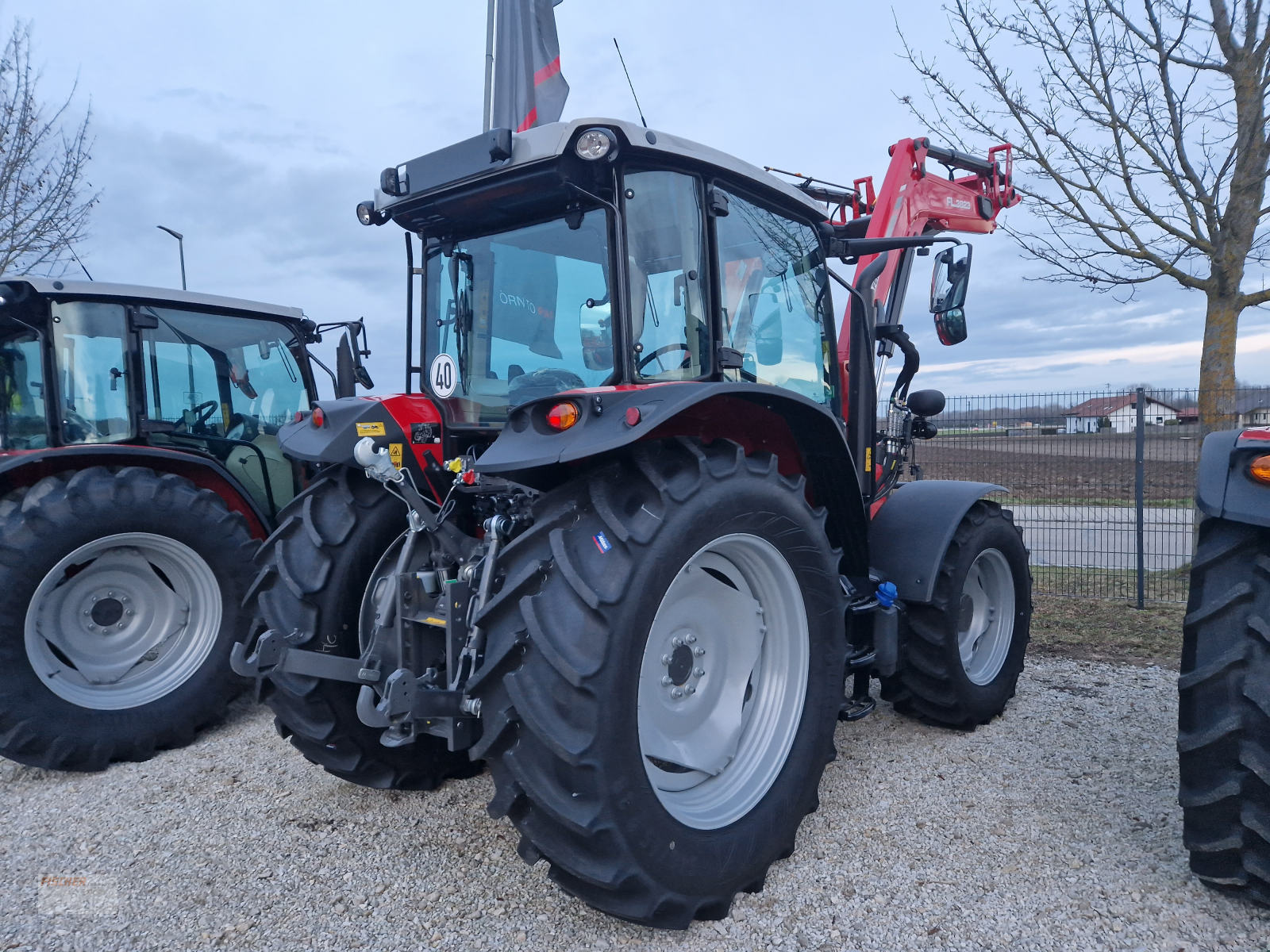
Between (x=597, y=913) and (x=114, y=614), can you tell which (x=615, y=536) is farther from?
(x=114, y=614)

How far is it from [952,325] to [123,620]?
424 centimetres

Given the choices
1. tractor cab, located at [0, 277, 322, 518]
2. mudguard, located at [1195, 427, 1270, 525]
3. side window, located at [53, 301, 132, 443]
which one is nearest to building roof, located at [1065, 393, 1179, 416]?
mudguard, located at [1195, 427, 1270, 525]

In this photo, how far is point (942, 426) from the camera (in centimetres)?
679

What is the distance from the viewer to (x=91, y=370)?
175 inches

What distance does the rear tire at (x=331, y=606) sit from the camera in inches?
115

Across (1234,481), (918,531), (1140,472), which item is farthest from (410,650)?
(1140,472)

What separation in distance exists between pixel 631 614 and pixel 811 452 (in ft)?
4.16

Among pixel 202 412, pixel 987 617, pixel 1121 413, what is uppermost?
pixel 202 412

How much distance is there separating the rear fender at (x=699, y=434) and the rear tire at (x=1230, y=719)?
1.19 meters

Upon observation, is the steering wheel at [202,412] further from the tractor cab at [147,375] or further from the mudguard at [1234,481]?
the mudguard at [1234,481]

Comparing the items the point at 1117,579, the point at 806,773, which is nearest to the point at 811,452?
the point at 806,773

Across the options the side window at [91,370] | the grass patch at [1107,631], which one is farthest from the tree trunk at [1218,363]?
the side window at [91,370]

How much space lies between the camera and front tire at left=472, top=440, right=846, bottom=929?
82.9 inches

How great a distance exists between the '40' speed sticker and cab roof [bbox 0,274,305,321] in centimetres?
237
